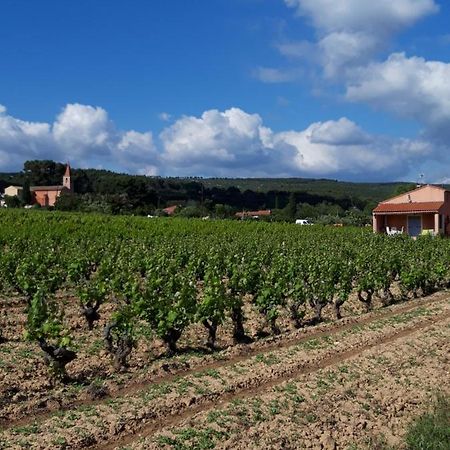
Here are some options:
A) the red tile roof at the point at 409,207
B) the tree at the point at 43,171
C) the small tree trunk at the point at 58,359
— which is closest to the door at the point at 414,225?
the red tile roof at the point at 409,207

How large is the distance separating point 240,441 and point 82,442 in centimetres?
171

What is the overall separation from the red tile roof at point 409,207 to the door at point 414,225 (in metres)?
1.28

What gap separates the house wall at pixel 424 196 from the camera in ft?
170

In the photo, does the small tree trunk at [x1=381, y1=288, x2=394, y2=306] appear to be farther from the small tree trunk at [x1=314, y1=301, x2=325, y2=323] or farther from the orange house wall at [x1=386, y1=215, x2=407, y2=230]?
the orange house wall at [x1=386, y1=215, x2=407, y2=230]

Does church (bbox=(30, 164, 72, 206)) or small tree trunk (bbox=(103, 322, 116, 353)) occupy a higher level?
church (bbox=(30, 164, 72, 206))

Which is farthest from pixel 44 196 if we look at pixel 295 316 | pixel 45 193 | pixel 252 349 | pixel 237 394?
pixel 237 394

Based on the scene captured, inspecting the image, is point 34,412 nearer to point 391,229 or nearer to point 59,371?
point 59,371

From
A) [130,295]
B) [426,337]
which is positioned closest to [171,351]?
[130,295]

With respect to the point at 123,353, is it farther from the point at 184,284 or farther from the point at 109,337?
the point at 184,284

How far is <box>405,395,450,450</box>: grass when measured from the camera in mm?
6910

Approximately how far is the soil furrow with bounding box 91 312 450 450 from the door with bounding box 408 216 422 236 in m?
42.2

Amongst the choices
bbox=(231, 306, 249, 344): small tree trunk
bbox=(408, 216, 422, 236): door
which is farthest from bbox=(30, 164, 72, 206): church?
bbox=(231, 306, 249, 344): small tree trunk

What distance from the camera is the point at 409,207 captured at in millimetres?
51594

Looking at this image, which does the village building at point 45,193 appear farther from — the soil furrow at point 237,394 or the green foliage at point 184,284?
the soil furrow at point 237,394
